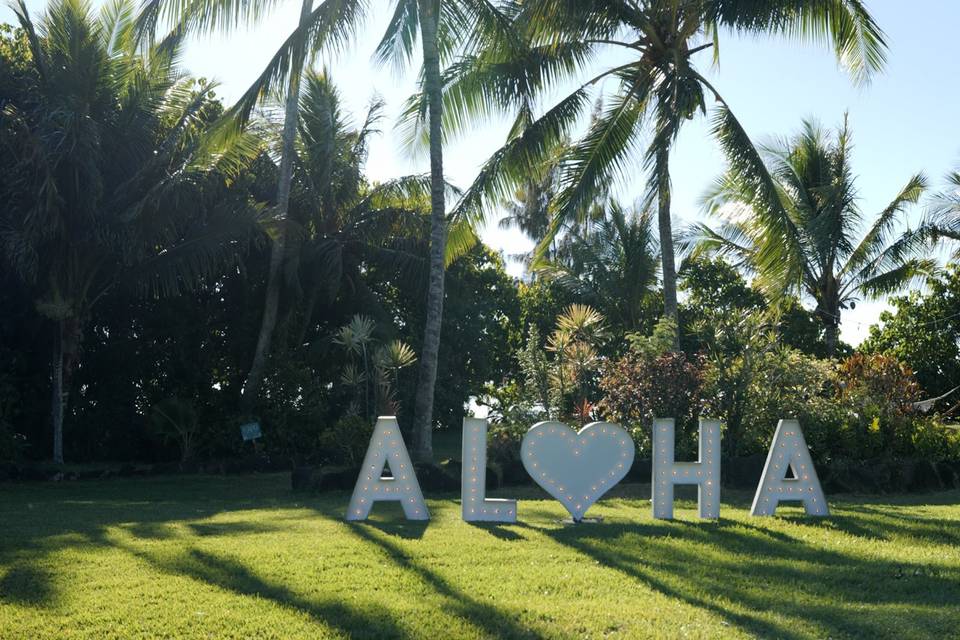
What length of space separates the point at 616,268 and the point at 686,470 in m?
17.1

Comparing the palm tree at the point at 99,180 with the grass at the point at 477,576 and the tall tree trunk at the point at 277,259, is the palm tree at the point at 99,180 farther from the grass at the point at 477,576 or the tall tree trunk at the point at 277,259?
the grass at the point at 477,576

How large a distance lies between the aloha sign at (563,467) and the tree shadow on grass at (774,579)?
20.5 inches

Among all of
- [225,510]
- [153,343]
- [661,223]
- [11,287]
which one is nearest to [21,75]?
[11,287]

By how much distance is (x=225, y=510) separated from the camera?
12.1 metres

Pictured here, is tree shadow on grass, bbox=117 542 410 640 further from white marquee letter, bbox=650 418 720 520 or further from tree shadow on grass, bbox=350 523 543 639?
white marquee letter, bbox=650 418 720 520

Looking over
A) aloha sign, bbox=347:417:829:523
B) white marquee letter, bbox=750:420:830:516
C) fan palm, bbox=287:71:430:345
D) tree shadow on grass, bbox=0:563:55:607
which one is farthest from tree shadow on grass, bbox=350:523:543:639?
fan palm, bbox=287:71:430:345

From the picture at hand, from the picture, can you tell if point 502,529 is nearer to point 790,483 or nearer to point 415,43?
point 790,483

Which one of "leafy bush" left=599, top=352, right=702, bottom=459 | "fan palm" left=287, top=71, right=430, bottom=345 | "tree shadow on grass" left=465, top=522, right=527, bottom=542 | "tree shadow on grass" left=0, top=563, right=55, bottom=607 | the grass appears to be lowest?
"tree shadow on grass" left=0, top=563, right=55, bottom=607

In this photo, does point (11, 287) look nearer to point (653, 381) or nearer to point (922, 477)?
point (653, 381)

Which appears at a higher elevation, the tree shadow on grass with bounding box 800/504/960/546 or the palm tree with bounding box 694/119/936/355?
the palm tree with bounding box 694/119/936/355

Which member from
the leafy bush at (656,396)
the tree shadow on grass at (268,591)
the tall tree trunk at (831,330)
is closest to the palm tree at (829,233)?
the tall tree trunk at (831,330)

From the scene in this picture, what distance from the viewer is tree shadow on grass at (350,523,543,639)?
6148 mm

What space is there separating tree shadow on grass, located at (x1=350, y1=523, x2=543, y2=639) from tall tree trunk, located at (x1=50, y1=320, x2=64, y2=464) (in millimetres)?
11383

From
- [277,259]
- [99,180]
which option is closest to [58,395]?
[99,180]
